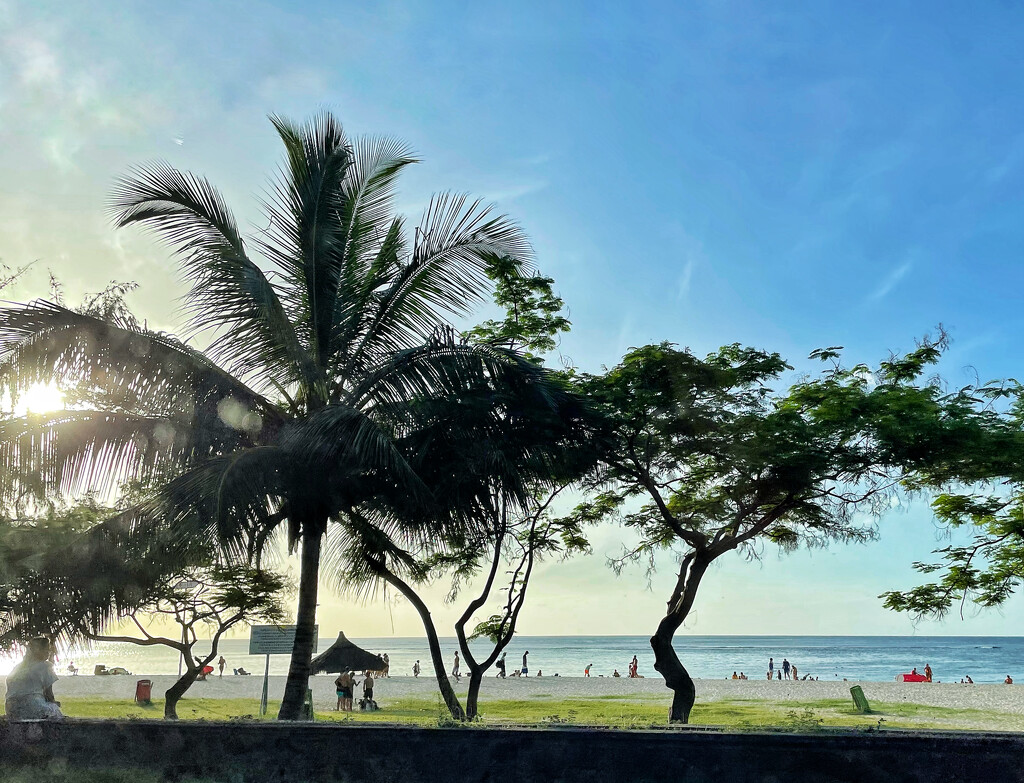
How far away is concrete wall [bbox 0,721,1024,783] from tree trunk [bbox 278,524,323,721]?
12.5 ft

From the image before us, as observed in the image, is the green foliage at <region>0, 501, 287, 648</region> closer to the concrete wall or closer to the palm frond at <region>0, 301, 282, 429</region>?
the palm frond at <region>0, 301, 282, 429</region>

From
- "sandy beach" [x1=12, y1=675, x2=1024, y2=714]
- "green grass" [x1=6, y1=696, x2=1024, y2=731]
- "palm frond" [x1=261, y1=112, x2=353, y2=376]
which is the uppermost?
"palm frond" [x1=261, y1=112, x2=353, y2=376]

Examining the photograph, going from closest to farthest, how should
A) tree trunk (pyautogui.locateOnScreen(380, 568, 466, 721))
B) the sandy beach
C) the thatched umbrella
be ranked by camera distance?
tree trunk (pyautogui.locateOnScreen(380, 568, 466, 721)) < the thatched umbrella < the sandy beach

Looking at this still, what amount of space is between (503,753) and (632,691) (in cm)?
3244

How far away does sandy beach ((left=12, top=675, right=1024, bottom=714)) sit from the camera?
31709mm

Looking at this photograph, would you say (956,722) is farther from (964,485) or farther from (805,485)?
(805,485)

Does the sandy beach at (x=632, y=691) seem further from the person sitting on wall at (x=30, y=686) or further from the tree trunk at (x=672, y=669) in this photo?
the person sitting on wall at (x=30, y=686)

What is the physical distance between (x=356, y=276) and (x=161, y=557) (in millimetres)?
4535

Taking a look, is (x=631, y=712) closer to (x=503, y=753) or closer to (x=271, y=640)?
(x=271, y=640)

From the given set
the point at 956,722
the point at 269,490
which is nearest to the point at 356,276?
the point at 269,490

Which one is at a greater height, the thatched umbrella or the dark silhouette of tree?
the dark silhouette of tree

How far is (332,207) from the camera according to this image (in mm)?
11664

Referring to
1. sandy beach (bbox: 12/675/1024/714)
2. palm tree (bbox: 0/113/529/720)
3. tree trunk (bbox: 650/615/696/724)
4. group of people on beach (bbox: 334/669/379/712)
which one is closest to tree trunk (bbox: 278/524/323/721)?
palm tree (bbox: 0/113/529/720)

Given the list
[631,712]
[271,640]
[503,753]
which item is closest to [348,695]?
[631,712]
